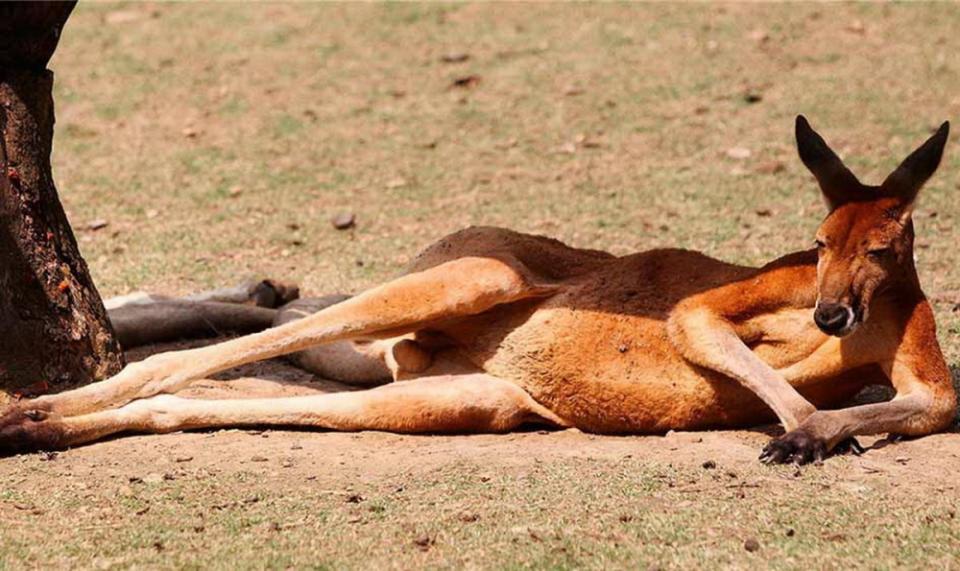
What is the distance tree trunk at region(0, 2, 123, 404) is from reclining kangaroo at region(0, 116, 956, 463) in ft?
1.13

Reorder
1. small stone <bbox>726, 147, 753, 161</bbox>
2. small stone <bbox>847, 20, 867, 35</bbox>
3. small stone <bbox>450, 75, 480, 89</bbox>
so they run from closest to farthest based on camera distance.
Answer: small stone <bbox>726, 147, 753, 161</bbox> → small stone <bbox>450, 75, 480, 89</bbox> → small stone <bbox>847, 20, 867, 35</bbox>

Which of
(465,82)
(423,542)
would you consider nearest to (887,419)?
(423,542)

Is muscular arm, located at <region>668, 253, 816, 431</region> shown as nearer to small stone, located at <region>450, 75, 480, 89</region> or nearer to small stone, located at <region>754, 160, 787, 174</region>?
small stone, located at <region>754, 160, 787, 174</region>

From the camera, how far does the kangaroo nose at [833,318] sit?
5.03 meters

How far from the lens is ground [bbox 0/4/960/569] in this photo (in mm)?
4371

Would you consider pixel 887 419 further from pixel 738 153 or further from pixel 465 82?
pixel 465 82

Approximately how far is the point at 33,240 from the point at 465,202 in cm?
415

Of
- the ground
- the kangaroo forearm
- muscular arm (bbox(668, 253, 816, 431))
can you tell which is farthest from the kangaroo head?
the ground

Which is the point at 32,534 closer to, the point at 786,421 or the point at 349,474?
the point at 349,474

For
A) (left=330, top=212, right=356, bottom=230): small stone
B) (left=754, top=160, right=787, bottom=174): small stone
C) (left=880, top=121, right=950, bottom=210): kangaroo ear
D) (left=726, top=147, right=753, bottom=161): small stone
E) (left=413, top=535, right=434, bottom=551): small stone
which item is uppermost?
(left=880, top=121, right=950, bottom=210): kangaroo ear

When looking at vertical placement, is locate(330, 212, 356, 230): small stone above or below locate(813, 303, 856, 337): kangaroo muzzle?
below

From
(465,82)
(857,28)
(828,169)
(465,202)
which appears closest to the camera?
(828,169)

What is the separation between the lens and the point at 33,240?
18.8 ft

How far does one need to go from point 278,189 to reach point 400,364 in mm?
4051
